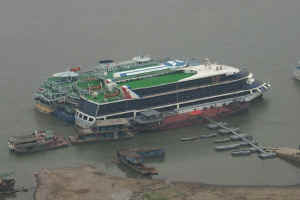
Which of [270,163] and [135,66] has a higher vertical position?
[135,66]

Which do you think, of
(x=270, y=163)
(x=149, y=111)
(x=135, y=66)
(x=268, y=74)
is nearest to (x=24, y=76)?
(x=135, y=66)

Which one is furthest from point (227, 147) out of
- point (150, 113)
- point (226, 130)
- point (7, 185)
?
point (7, 185)

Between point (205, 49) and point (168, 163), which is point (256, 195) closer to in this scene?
point (168, 163)

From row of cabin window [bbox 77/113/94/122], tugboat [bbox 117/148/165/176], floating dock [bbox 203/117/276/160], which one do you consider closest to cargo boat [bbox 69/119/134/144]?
row of cabin window [bbox 77/113/94/122]

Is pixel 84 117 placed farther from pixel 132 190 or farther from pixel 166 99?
pixel 132 190

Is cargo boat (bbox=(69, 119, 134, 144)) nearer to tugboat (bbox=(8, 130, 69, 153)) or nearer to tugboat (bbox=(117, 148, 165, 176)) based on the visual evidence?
tugboat (bbox=(8, 130, 69, 153))

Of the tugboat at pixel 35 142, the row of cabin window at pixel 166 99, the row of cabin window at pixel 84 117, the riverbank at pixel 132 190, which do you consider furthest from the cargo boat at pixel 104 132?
the riverbank at pixel 132 190
